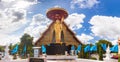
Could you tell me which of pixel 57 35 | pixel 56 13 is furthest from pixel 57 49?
pixel 56 13

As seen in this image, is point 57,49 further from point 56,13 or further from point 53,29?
point 56,13

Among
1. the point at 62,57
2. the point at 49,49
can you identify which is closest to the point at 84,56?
the point at 49,49

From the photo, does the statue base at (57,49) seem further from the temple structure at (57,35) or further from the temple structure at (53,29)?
the temple structure at (53,29)

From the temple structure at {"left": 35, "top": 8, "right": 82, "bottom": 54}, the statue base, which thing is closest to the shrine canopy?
the temple structure at {"left": 35, "top": 8, "right": 82, "bottom": 54}

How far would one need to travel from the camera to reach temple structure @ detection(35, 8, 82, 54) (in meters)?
35.3

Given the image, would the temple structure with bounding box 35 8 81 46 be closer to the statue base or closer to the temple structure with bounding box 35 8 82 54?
the temple structure with bounding box 35 8 82 54

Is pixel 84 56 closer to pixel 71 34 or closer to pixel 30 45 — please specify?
pixel 71 34

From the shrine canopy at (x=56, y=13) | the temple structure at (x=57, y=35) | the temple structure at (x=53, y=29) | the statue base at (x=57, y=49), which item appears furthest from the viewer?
the temple structure at (x=53, y=29)

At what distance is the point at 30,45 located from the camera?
60438 millimetres

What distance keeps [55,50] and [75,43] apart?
18050mm

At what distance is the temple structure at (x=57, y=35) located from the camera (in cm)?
3534

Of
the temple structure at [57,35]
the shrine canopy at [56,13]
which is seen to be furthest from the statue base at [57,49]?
the shrine canopy at [56,13]

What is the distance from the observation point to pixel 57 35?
1502 inches

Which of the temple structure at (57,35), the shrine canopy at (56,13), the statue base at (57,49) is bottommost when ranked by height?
the statue base at (57,49)
